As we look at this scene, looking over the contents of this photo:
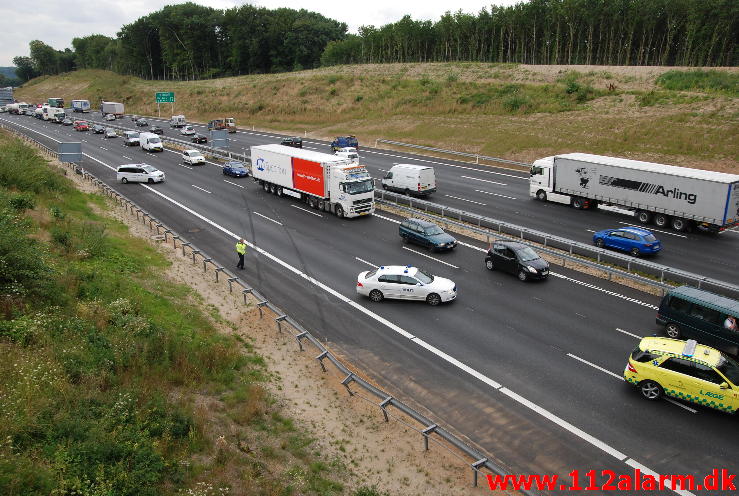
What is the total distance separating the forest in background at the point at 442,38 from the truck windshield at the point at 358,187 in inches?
2890

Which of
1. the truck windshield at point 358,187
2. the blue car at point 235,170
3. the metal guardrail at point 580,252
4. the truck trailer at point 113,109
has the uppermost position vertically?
the truck trailer at point 113,109

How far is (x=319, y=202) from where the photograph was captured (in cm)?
3884

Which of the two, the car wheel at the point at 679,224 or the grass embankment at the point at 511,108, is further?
the grass embankment at the point at 511,108

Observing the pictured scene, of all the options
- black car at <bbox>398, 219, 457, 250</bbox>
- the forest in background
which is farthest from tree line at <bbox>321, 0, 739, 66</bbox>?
black car at <bbox>398, 219, 457, 250</bbox>

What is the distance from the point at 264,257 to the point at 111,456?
61.6ft

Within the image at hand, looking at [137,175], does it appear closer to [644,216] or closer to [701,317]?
[644,216]

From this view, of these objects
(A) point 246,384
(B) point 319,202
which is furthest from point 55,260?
(B) point 319,202

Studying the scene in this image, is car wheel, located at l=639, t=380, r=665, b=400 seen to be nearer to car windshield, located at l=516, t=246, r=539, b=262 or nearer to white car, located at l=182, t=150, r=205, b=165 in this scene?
car windshield, located at l=516, t=246, r=539, b=262

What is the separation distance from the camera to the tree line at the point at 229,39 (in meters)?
151

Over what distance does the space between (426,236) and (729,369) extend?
1700cm

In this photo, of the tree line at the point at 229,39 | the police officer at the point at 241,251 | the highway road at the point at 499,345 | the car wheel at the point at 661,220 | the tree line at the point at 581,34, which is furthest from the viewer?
the tree line at the point at 229,39

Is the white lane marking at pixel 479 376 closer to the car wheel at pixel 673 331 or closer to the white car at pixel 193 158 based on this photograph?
the car wheel at pixel 673 331

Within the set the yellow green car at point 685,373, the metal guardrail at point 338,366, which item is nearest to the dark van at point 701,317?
the yellow green car at point 685,373

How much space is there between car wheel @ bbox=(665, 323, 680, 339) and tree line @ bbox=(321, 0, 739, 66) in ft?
267
